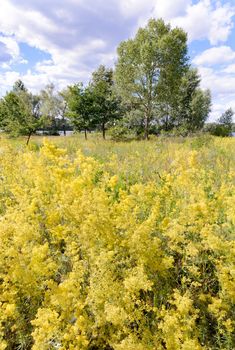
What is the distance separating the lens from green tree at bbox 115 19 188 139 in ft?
79.8

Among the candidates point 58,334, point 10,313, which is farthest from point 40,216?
point 58,334

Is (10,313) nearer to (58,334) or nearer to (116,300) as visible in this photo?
(58,334)

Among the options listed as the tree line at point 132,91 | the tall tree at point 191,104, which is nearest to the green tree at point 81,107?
the tree line at point 132,91

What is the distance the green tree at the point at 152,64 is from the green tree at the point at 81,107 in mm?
3960

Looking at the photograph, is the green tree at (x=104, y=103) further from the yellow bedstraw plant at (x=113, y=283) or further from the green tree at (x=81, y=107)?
the yellow bedstraw plant at (x=113, y=283)

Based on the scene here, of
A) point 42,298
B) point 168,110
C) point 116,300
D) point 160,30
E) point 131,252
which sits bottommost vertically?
point 42,298

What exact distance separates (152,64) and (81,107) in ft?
23.7

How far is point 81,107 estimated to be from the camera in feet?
76.4

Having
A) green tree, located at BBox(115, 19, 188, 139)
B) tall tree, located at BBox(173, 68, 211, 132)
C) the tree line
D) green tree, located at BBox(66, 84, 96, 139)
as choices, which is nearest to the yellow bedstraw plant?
the tree line

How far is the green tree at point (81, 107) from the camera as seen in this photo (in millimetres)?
22922

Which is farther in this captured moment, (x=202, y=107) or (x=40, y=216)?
(x=202, y=107)

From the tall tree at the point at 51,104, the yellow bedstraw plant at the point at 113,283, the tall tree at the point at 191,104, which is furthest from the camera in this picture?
the tall tree at the point at 51,104

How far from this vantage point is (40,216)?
2.86 m

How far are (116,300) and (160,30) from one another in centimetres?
2728
